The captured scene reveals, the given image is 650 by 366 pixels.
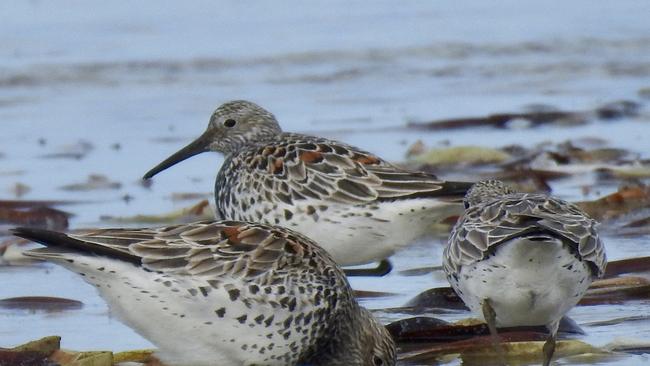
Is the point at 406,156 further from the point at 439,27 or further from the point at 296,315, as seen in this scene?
the point at 439,27

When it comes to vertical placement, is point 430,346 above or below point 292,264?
below

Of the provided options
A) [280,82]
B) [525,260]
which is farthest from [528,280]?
[280,82]

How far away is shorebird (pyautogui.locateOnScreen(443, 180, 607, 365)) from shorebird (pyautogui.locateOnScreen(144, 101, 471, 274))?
38.3 inches

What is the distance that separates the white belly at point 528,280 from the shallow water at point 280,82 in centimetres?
55

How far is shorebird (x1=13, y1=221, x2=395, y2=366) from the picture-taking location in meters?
5.30

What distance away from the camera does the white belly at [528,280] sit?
5.64 metres

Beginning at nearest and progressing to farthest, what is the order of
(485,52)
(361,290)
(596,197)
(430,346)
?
(430,346), (361,290), (596,197), (485,52)

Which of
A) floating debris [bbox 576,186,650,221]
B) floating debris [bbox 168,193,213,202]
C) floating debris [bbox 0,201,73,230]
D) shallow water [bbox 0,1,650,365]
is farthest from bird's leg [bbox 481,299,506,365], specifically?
floating debris [bbox 168,193,213,202]

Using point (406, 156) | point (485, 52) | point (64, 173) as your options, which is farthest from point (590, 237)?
point (485, 52)

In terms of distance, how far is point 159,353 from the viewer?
18.3 feet

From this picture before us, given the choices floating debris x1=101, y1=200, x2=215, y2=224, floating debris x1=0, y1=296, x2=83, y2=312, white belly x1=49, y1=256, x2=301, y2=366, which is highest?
white belly x1=49, y1=256, x2=301, y2=366

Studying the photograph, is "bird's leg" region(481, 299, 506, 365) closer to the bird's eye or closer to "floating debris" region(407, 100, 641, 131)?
the bird's eye

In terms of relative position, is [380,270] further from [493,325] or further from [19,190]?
[19,190]

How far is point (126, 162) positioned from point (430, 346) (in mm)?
4818
